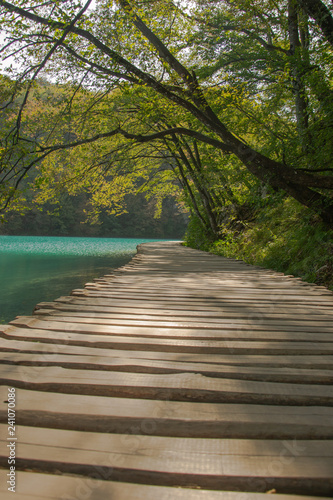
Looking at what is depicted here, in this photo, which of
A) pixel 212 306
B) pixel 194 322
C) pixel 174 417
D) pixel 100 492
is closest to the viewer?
pixel 100 492

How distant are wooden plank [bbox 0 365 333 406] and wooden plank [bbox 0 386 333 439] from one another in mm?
47

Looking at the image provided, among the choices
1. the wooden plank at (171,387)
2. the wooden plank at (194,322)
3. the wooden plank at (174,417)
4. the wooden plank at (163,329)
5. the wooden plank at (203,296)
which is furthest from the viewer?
the wooden plank at (203,296)

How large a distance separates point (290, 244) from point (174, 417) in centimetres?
623

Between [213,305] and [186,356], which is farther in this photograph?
[213,305]

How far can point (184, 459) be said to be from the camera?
0.97 metres

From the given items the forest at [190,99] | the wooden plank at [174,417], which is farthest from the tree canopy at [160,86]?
the wooden plank at [174,417]

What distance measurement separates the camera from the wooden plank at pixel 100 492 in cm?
84

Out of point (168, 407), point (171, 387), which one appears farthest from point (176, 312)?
point (168, 407)

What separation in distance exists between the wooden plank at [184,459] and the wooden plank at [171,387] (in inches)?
10.1

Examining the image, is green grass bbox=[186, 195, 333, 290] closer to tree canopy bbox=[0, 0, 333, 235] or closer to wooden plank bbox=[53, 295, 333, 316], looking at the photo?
tree canopy bbox=[0, 0, 333, 235]

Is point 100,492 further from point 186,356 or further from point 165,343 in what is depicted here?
point 165,343

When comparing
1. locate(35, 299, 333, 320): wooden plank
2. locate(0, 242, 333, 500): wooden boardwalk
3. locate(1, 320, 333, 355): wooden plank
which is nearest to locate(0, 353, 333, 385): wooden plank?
locate(0, 242, 333, 500): wooden boardwalk

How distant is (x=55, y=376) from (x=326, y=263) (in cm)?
490

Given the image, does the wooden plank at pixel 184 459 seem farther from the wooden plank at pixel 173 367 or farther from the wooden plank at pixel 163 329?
the wooden plank at pixel 163 329
